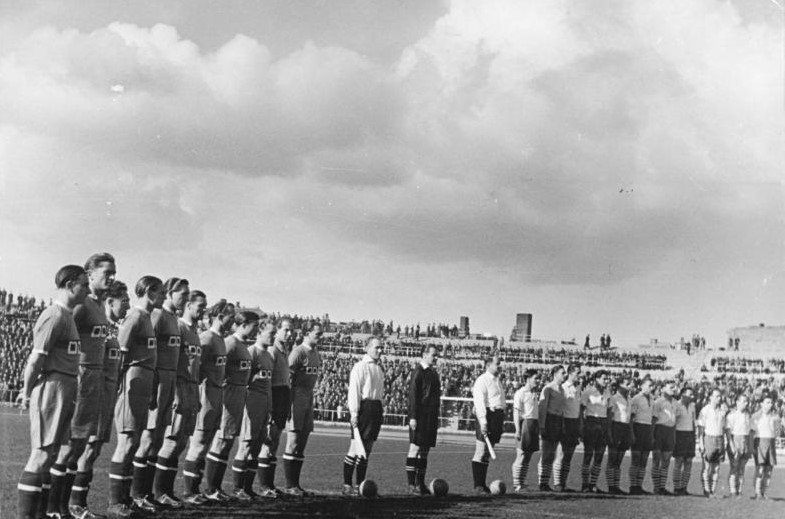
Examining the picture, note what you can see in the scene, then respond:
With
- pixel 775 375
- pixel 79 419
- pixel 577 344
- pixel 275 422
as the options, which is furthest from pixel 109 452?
pixel 577 344

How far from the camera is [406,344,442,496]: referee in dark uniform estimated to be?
44.2 ft

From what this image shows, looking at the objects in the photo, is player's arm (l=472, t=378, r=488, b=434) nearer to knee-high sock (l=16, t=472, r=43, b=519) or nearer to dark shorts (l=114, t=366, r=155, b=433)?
dark shorts (l=114, t=366, r=155, b=433)

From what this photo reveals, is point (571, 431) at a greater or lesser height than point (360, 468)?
greater

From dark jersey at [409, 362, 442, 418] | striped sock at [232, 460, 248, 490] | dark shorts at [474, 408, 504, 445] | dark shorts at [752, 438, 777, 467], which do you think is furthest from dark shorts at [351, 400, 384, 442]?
dark shorts at [752, 438, 777, 467]

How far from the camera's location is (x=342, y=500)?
1188 centimetres

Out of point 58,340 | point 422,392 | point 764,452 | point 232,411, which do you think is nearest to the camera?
point 58,340

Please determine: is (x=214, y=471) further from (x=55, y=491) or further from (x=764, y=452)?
(x=764, y=452)

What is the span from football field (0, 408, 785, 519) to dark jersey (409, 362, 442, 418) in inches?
50.6

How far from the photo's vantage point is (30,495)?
771 centimetres

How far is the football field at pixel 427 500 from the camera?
34.4 feet

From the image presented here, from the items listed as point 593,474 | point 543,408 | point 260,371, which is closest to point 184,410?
point 260,371

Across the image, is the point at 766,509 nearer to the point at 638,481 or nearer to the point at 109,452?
the point at 638,481

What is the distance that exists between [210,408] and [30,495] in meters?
3.28

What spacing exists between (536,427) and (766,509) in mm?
4286
